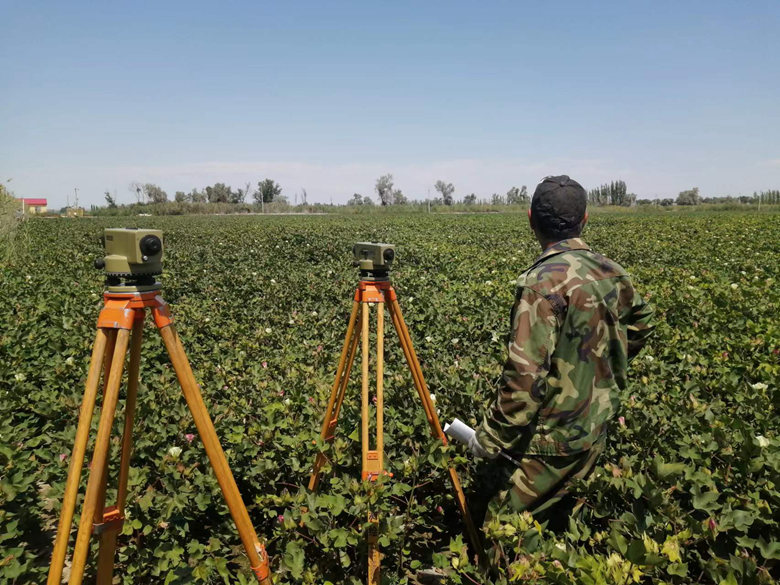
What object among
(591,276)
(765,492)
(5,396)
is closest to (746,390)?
(765,492)

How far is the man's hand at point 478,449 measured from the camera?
1871 mm

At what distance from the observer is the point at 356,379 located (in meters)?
3.65

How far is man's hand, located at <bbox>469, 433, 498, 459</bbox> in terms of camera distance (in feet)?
6.14

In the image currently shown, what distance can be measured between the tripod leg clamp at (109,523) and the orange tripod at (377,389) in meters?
0.85

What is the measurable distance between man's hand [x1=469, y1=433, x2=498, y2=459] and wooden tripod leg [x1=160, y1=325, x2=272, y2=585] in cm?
85

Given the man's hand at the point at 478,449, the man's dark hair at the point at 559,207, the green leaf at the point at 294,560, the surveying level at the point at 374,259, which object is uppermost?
the man's dark hair at the point at 559,207

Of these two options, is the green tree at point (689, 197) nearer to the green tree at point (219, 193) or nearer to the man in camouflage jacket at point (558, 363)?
the green tree at point (219, 193)

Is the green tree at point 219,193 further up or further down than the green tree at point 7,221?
further up

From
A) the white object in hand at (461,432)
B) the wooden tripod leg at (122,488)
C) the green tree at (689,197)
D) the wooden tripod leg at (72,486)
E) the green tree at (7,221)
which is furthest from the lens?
the green tree at (689,197)

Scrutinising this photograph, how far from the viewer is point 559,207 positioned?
74.4 inches

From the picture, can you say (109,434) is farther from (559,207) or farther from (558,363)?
(559,207)

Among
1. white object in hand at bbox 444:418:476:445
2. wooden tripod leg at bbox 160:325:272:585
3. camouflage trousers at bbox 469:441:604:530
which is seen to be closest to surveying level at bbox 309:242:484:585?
white object in hand at bbox 444:418:476:445

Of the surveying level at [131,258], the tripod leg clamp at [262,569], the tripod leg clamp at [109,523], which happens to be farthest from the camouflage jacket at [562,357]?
the tripod leg clamp at [109,523]

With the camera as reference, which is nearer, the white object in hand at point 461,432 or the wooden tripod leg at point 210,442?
the wooden tripod leg at point 210,442
